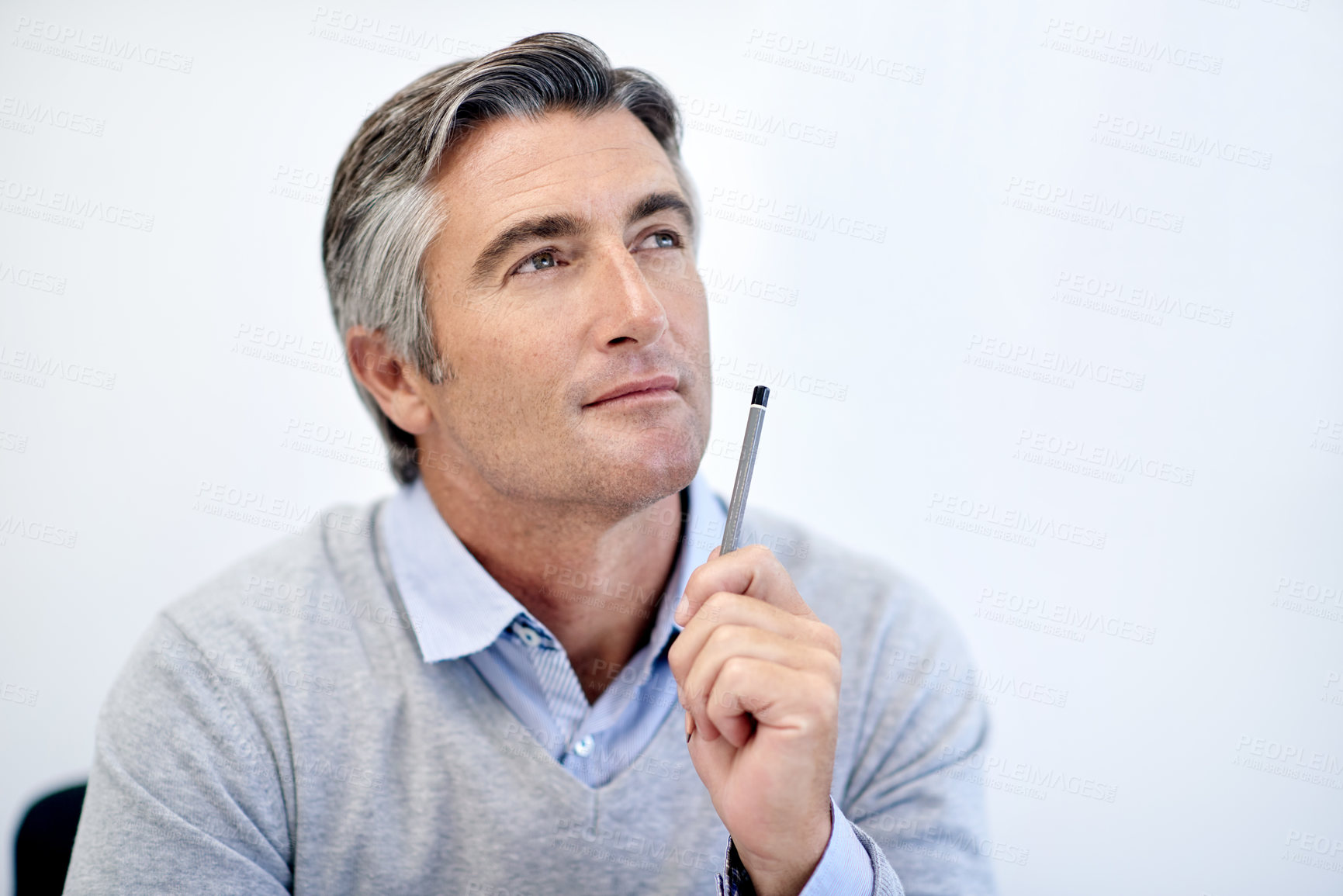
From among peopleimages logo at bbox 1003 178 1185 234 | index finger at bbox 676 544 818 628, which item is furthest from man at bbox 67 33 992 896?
peopleimages logo at bbox 1003 178 1185 234

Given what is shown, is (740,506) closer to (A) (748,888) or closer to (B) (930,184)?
(A) (748,888)

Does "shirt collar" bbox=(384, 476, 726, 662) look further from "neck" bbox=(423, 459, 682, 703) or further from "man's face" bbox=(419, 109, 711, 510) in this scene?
"man's face" bbox=(419, 109, 711, 510)

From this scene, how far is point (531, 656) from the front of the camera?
5.81ft

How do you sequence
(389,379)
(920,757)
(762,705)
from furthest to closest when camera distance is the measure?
(389,379) < (920,757) < (762,705)

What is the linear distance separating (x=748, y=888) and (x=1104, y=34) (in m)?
2.41

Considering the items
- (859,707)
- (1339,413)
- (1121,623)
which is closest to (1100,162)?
(1339,413)

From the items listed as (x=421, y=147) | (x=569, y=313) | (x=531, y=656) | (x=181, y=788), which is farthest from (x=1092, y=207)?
(x=181, y=788)

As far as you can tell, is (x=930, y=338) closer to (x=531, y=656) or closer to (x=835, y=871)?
(x=531, y=656)

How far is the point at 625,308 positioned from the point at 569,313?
110mm

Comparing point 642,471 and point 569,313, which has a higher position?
point 569,313

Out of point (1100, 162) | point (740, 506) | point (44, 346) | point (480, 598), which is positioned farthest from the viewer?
point (1100, 162)

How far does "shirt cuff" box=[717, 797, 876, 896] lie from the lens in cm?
134

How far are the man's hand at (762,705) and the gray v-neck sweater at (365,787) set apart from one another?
14.1 inches

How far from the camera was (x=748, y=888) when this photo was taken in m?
1.41
